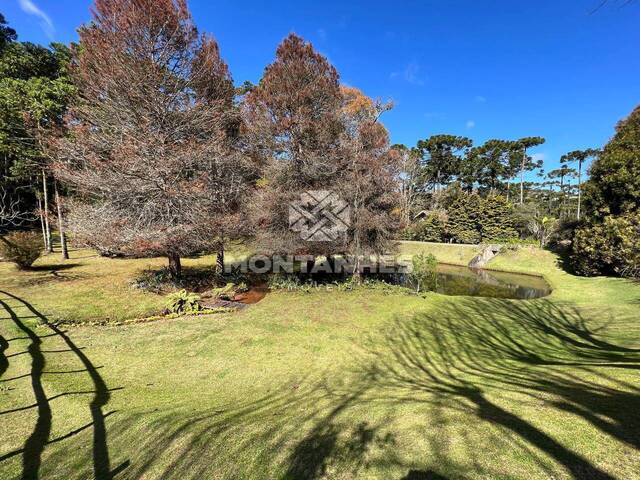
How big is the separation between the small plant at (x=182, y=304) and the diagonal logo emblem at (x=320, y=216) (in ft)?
16.9

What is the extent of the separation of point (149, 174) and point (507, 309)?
13.9 m

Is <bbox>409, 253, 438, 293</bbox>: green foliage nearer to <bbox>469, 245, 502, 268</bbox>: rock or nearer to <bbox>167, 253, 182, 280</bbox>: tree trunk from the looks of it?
<bbox>167, 253, 182, 280</bbox>: tree trunk

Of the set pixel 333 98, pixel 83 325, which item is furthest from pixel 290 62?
pixel 83 325

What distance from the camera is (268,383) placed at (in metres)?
5.31

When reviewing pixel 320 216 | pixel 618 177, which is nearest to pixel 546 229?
pixel 618 177

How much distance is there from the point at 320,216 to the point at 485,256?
19982 mm

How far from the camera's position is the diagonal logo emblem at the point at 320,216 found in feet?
41.8

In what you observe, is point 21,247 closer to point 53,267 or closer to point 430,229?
point 53,267

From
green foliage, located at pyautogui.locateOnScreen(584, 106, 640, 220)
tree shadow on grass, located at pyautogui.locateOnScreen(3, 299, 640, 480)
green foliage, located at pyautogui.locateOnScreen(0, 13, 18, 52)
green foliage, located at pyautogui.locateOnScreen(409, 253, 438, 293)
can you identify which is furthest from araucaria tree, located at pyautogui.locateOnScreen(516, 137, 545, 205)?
green foliage, located at pyautogui.locateOnScreen(0, 13, 18, 52)

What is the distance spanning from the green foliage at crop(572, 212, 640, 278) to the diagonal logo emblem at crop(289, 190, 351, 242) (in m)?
12.5

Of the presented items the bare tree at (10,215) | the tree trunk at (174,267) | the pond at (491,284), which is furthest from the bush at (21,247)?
the pond at (491,284)

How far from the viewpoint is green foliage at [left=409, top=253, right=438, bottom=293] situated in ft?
43.4

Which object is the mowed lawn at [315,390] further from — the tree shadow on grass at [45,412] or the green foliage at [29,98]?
the green foliage at [29,98]

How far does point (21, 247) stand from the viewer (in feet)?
41.6
